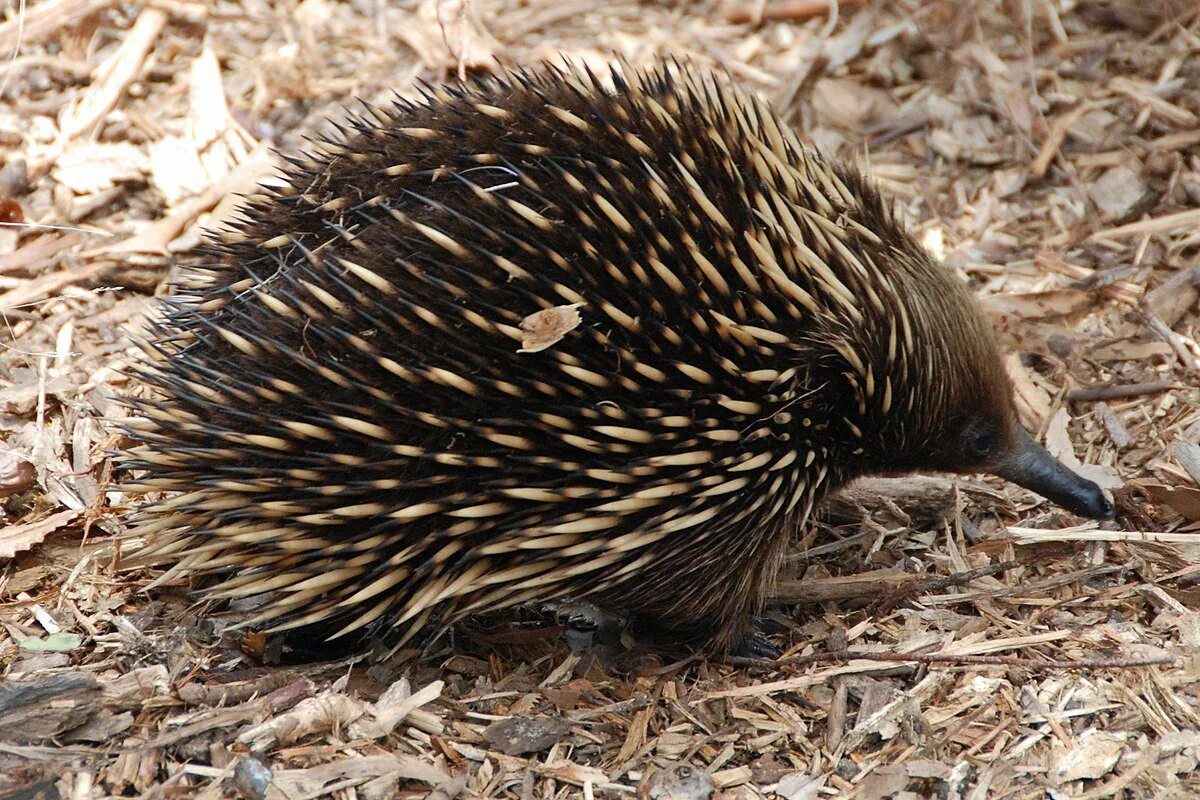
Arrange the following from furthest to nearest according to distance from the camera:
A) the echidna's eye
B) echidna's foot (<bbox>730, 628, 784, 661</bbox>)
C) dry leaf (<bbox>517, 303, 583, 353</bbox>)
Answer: echidna's foot (<bbox>730, 628, 784, 661</bbox>) → the echidna's eye → dry leaf (<bbox>517, 303, 583, 353</bbox>)

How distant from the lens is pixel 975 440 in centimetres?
355

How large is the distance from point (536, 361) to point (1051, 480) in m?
1.72

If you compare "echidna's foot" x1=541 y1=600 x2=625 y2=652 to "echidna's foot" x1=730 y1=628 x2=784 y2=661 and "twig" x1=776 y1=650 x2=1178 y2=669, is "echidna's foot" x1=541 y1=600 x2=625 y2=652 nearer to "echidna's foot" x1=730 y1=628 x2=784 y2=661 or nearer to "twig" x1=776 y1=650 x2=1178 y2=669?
"echidna's foot" x1=730 y1=628 x2=784 y2=661

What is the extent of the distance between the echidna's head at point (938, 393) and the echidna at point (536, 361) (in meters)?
0.01

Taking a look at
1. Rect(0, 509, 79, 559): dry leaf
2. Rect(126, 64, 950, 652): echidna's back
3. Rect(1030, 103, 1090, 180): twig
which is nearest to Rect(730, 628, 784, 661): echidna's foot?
Rect(126, 64, 950, 652): echidna's back

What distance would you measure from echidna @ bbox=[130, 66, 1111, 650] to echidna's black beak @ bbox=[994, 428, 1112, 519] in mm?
332

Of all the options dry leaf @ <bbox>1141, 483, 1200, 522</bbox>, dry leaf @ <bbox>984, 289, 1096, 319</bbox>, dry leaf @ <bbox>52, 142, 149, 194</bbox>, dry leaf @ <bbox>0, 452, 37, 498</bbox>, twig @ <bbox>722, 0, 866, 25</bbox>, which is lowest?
dry leaf @ <bbox>1141, 483, 1200, 522</bbox>

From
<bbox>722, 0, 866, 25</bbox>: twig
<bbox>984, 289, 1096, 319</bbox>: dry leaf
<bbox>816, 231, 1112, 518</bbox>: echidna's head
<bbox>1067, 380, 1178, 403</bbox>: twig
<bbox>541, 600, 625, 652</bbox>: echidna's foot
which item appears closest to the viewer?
<bbox>816, 231, 1112, 518</bbox>: echidna's head

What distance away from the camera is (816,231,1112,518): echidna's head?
10.7 ft

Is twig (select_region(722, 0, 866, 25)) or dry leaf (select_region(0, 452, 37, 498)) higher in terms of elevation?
twig (select_region(722, 0, 866, 25))

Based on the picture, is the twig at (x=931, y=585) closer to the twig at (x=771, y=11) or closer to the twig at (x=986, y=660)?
the twig at (x=986, y=660)

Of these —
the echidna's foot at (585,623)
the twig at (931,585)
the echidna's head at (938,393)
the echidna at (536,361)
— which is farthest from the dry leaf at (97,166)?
the twig at (931,585)

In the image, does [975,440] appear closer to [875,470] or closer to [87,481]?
[875,470]

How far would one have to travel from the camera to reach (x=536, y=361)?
2.99 meters
